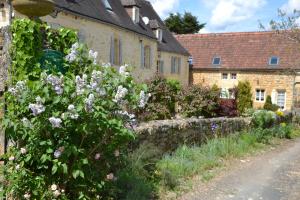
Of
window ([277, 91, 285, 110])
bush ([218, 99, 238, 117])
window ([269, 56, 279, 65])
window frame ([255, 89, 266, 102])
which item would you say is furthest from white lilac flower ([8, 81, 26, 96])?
window ([269, 56, 279, 65])

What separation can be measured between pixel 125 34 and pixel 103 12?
7.50ft

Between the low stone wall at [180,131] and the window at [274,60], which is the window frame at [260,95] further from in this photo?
the low stone wall at [180,131]

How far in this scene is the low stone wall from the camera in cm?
763

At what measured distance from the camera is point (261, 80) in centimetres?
3191

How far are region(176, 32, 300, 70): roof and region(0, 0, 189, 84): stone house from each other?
314cm

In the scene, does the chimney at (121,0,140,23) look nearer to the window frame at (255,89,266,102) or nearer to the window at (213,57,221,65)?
the window at (213,57,221,65)

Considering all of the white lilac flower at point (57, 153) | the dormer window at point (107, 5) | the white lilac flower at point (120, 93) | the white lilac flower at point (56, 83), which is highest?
the dormer window at point (107, 5)

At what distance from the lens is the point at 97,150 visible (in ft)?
15.1

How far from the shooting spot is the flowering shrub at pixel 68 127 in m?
4.10

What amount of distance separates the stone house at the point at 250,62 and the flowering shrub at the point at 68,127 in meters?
25.7

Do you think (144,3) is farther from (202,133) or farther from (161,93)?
(202,133)

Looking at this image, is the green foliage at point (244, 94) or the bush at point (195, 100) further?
the green foliage at point (244, 94)

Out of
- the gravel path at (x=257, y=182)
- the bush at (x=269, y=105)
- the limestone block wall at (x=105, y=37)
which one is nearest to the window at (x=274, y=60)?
the bush at (x=269, y=105)

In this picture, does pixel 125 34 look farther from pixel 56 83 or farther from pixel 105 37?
pixel 56 83
